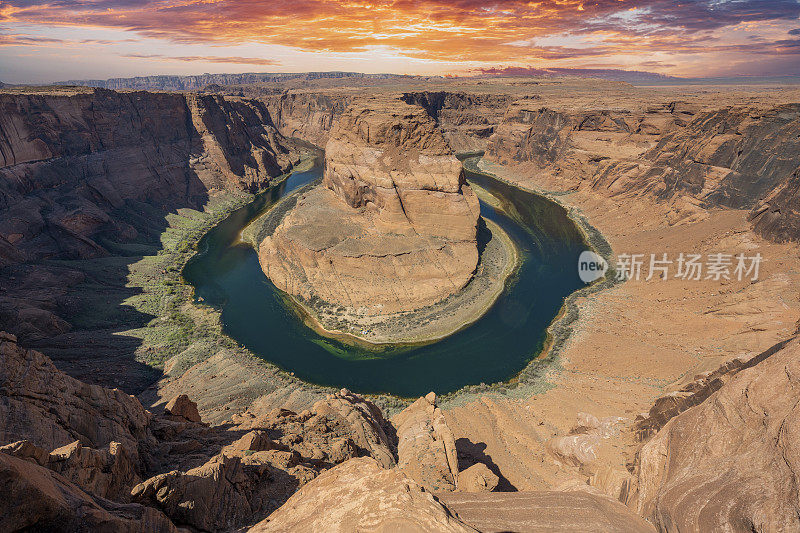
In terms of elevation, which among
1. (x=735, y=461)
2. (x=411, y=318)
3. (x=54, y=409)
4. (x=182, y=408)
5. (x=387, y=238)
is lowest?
(x=411, y=318)

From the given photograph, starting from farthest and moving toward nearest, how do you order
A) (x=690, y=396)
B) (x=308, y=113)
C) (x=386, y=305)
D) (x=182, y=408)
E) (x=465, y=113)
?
1. (x=308, y=113)
2. (x=465, y=113)
3. (x=386, y=305)
4. (x=182, y=408)
5. (x=690, y=396)

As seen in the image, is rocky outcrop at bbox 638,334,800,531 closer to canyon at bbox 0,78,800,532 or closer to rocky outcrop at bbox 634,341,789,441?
canyon at bbox 0,78,800,532

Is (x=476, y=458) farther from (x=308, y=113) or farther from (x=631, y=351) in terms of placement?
(x=308, y=113)

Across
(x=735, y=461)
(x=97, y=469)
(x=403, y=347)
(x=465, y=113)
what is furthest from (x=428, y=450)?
(x=465, y=113)

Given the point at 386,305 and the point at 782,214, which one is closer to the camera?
the point at 782,214

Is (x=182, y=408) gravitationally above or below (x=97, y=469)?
below

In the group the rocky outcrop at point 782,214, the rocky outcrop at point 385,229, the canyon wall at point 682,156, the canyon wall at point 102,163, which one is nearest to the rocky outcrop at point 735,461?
the rocky outcrop at point 385,229

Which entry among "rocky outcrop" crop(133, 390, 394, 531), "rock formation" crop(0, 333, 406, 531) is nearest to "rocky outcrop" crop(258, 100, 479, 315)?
"rocky outcrop" crop(133, 390, 394, 531)

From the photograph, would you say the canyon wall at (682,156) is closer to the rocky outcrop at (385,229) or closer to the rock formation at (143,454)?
the rocky outcrop at (385,229)
